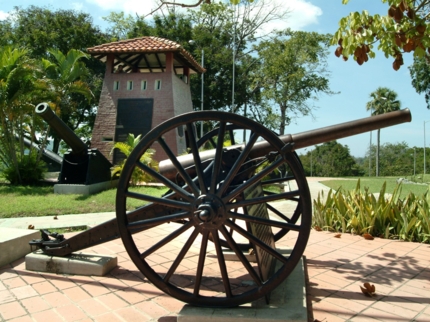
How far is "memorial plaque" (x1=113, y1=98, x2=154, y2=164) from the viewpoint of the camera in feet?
57.1

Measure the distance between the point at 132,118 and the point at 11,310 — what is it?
50.3 ft

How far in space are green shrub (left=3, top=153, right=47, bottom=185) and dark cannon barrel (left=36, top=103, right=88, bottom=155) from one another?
3.06 m

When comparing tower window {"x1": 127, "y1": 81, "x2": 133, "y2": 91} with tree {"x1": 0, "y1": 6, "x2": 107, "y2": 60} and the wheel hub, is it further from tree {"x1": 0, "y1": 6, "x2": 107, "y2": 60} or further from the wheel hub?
the wheel hub

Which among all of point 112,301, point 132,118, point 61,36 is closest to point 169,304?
point 112,301

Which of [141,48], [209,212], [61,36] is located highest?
[61,36]

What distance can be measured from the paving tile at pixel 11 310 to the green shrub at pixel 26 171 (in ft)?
36.2

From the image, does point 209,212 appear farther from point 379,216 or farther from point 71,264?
point 379,216

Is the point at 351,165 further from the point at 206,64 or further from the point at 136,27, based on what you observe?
the point at 136,27

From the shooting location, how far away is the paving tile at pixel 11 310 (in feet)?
8.97

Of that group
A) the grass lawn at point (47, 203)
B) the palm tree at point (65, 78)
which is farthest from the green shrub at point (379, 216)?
the palm tree at point (65, 78)

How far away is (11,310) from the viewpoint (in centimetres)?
282

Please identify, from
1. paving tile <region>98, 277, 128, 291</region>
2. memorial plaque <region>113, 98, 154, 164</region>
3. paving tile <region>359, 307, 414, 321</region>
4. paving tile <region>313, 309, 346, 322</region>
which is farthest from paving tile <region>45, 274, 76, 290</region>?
memorial plaque <region>113, 98, 154, 164</region>

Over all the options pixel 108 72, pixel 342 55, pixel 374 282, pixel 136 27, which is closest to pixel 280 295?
pixel 374 282

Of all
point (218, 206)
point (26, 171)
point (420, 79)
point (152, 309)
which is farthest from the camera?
point (420, 79)
